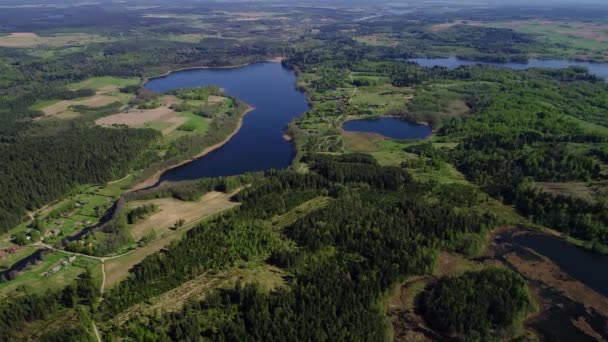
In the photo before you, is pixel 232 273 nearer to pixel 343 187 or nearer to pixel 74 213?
pixel 343 187

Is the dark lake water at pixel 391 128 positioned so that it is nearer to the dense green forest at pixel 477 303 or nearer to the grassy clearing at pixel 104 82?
the dense green forest at pixel 477 303

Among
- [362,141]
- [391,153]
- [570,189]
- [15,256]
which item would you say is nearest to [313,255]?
[15,256]

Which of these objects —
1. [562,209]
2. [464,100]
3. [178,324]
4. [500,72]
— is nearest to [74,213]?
[178,324]

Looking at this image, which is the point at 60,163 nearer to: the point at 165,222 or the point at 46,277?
the point at 165,222

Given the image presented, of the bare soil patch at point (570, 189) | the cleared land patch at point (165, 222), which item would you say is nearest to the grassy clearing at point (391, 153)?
the bare soil patch at point (570, 189)

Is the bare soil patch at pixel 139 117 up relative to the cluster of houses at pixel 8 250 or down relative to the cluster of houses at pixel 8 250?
up

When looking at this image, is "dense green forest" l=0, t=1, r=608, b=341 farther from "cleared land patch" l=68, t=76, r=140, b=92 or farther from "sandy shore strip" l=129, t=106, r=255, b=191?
"cleared land patch" l=68, t=76, r=140, b=92

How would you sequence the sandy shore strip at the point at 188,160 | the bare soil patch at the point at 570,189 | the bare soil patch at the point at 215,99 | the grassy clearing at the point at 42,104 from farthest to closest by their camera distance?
the bare soil patch at the point at 215,99, the grassy clearing at the point at 42,104, the sandy shore strip at the point at 188,160, the bare soil patch at the point at 570,189
